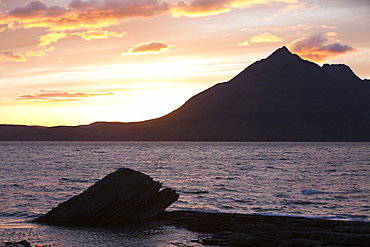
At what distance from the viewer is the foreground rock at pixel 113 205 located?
28078mm

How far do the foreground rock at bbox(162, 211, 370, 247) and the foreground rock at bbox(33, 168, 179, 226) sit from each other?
249cm

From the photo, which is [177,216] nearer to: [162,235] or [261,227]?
[162,235]

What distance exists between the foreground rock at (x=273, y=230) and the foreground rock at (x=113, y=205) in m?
2.49

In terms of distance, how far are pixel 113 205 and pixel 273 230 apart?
10610mm

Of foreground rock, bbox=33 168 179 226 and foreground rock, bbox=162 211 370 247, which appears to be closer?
foreground rock, bbox=162 211 370 247

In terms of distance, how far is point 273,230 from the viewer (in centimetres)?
2336

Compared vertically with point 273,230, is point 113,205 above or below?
above

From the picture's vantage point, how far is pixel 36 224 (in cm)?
2798

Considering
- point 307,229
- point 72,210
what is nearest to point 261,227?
point 307,229

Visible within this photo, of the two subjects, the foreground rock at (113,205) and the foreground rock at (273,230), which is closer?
the foreground rock at (273,230)

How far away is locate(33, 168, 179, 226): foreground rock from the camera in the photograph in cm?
2808

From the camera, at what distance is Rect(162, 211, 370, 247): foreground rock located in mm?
20984

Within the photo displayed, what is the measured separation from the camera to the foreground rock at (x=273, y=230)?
68.8ft

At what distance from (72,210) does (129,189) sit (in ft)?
12.8
